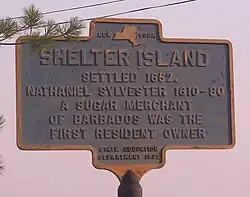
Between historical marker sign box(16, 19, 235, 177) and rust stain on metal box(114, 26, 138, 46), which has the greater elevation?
rust stain on metal box(114, 26, 138, 46)

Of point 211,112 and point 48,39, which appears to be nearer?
point 48,39

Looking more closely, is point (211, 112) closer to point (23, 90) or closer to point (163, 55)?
point (163, 55)

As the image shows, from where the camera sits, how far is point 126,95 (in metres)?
12.9

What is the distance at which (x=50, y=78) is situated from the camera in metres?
12.7

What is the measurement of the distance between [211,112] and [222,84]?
0.46 m

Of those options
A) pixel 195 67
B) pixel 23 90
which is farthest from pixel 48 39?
pixel 195 67

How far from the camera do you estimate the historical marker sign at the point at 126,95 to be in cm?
1264

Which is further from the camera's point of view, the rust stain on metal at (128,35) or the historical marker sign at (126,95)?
the rust stain on metal at (128,35)

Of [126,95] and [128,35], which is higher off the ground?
[128,35]

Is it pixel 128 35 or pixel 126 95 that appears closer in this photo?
pixel 126 95

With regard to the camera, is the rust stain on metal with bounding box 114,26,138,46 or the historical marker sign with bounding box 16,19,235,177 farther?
the rust stain on metal with bounding box 114,26,138,46

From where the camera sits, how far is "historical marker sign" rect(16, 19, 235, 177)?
41.5 feet

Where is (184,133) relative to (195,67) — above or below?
below

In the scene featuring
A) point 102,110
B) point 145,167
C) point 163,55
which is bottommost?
point 145,167
